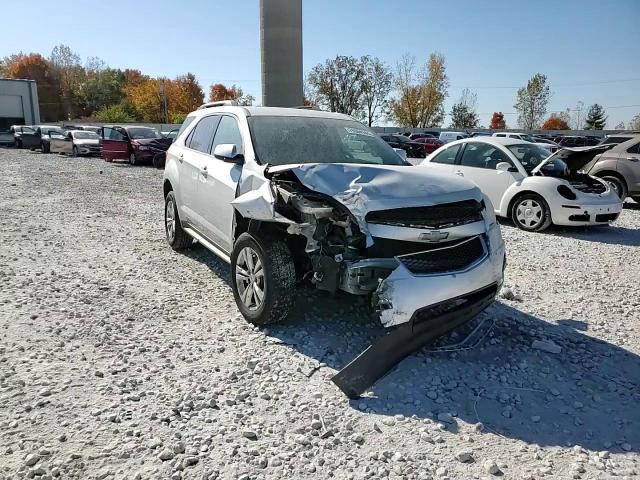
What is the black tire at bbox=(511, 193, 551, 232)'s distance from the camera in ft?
27.9

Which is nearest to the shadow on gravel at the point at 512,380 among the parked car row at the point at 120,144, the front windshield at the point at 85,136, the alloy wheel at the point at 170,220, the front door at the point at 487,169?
the alloy wheel at the point at 170,220

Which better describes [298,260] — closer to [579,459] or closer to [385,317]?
[385,317]

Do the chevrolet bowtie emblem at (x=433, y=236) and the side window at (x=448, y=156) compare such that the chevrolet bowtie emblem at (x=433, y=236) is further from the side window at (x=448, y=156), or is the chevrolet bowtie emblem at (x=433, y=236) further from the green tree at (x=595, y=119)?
the green tree at (x=595, y=119)

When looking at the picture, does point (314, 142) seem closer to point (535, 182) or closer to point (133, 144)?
point (535, 182)

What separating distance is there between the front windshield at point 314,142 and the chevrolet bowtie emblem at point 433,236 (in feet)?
4.57

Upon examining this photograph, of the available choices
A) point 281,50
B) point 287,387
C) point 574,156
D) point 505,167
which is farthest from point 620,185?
point 281,50

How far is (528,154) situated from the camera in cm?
926

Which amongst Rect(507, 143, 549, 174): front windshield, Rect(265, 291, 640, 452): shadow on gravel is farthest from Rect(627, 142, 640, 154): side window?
Rect(265, 291, 640, 452): shadow on gravel

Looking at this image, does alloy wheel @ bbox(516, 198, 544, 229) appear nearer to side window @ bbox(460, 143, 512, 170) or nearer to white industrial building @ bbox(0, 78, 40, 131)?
side window @ bbox(460, 143, 512, 170)

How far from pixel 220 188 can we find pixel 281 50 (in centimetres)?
1835

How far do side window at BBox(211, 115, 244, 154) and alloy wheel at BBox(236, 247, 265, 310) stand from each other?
107 centimetres

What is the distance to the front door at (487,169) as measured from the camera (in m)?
9.04

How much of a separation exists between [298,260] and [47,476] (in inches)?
93.7

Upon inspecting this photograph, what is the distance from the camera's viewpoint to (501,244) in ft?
Answer: 13.4
